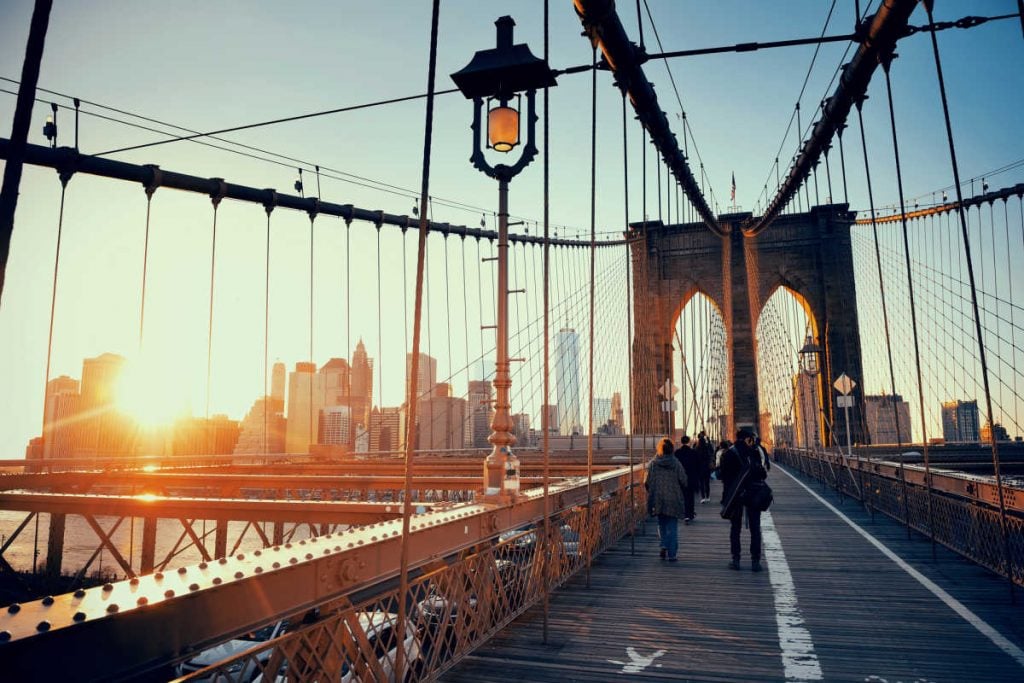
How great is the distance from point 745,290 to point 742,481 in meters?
27.5

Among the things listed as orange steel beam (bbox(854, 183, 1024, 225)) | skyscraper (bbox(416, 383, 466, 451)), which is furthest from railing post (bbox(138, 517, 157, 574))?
orange steel beam (bbox(854, 183, 1024, 225))

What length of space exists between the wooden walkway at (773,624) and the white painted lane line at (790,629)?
11mm

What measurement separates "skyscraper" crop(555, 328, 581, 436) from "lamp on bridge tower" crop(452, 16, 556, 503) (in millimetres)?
25445

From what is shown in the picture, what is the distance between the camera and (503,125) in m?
5.55

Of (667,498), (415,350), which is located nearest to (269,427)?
(667,498)

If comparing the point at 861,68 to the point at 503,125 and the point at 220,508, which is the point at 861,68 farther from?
the point at 220,508

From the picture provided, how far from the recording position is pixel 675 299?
4028 cm

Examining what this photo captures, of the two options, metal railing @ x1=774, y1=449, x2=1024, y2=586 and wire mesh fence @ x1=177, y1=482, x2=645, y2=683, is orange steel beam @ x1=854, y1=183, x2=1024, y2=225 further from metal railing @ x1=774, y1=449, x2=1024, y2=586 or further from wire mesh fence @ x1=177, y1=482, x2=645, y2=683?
wire mesh fence @ x1=177, y1=482, x2=645, y2=683

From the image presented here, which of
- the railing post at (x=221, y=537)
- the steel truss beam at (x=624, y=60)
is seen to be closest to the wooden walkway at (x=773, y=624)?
the railing post at (x=221, y=537)

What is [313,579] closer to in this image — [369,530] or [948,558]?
[369,530]

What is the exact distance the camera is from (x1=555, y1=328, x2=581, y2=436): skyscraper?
3188 centimetres

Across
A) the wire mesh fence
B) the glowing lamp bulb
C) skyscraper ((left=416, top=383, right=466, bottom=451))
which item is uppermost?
the glowing lamp bulb

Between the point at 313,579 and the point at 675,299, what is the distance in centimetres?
3940

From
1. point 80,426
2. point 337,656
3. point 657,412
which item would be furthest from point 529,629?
point 657,412
